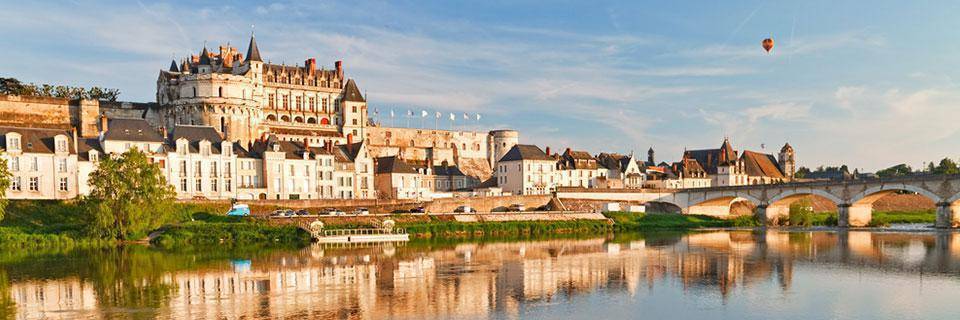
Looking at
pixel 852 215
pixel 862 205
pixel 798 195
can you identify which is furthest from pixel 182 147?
pixel 862 205

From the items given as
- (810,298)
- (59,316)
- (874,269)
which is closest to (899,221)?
(874,269)

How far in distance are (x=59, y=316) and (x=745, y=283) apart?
19460 mm

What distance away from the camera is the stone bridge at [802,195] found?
55281 mm

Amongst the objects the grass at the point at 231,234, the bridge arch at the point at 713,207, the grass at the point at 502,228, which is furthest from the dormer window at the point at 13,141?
the bridge arch at the point at 713,207

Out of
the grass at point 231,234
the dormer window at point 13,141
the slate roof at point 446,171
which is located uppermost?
the dormer window at point 13,141

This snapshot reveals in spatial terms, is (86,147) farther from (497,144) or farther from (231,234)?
(497,144)

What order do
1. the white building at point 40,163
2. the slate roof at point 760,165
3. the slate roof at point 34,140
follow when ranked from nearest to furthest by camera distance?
the white building at point 40,163
the slate roof at point 34,140
the slate roof at point 760,165

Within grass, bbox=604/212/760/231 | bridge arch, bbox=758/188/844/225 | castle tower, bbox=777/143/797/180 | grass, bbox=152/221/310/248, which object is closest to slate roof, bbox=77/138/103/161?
grass, bbox=152/221/310/248

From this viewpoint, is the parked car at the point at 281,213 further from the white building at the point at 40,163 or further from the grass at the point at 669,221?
the grass at the point at 669,221

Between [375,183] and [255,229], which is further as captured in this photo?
[375,183]

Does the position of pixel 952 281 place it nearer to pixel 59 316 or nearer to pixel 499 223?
pixel 59 316

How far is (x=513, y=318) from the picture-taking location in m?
20.6

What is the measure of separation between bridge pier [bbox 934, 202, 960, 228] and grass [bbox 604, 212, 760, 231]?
43.9ft

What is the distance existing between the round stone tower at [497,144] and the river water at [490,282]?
52.2m
